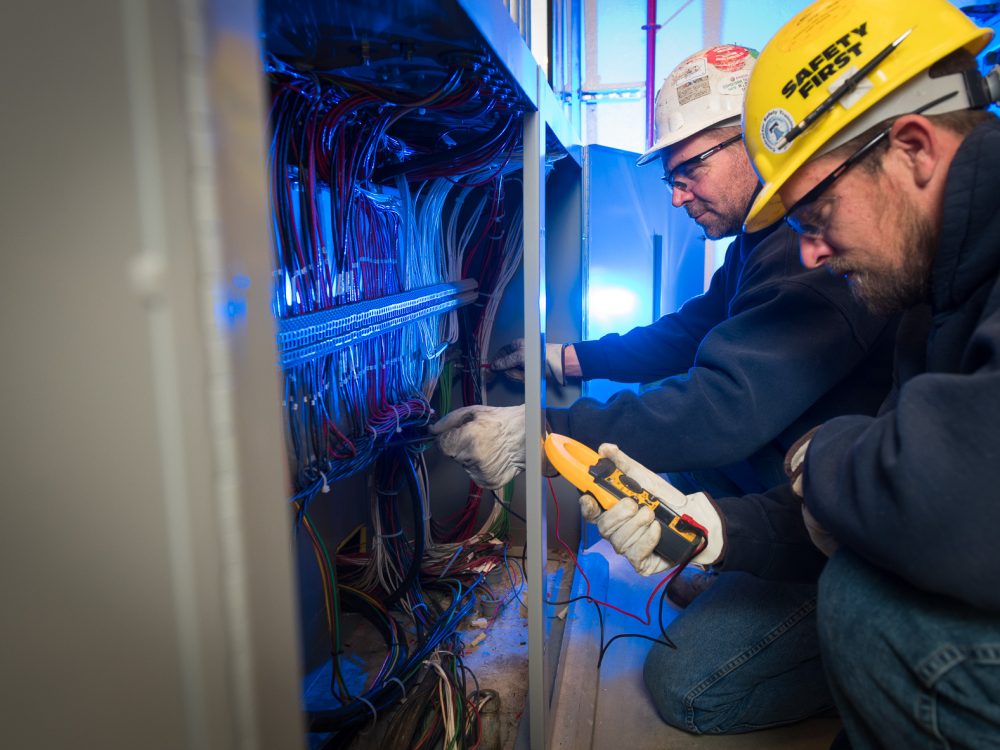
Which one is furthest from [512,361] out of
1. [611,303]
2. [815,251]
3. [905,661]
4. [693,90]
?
[905,661]

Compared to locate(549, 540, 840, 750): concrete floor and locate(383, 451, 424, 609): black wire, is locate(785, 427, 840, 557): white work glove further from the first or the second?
locate(383, 451, 424, 609): black wire

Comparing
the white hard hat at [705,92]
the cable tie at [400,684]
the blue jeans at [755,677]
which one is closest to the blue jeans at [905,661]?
the blue jeans at [755,677]

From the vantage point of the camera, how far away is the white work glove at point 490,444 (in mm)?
1336

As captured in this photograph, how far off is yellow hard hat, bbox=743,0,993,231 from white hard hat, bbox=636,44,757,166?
0.47 metres

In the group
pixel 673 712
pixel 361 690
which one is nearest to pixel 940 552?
pixel 673 712

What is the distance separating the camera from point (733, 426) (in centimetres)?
129

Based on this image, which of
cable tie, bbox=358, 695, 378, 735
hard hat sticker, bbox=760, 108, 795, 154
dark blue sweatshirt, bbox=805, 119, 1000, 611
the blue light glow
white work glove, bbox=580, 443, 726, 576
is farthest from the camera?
the blue light glow

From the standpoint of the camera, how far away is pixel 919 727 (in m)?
0.85

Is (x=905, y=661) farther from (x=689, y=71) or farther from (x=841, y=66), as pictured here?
(x=689, y=71)

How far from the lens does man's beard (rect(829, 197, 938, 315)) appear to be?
0.96 metres

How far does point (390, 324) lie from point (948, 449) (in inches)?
33.8

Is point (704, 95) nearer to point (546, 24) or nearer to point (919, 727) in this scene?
point (546, 24)

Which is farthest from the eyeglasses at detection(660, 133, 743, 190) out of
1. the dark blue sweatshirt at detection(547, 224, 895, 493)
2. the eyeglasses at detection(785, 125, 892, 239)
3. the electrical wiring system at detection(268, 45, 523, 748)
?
the eyeglasses at detection(785, 125, 892, 239)

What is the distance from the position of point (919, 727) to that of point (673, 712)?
2.19 feet
